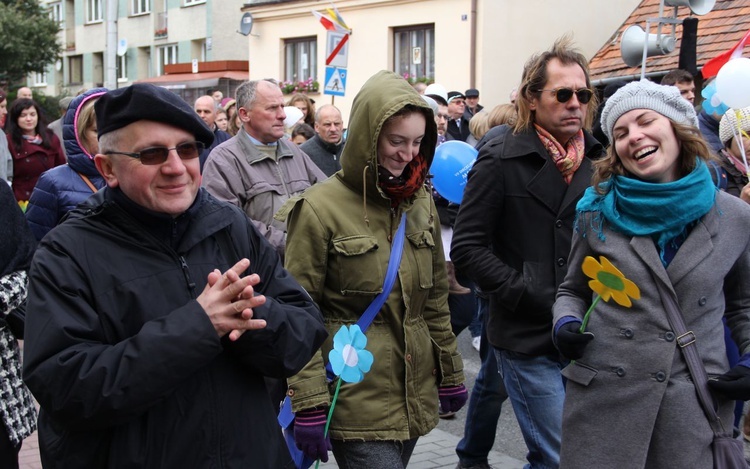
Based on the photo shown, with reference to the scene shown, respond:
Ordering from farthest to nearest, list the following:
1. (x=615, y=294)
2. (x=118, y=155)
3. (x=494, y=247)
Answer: (x=494, y=247) → (x=615, y=294) → (x=118, y=155)

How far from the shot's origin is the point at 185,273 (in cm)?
246

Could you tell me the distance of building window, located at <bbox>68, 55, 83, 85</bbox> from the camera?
44312mm

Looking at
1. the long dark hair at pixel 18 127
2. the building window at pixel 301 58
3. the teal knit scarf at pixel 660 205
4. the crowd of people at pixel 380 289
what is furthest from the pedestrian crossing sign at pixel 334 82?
the building window at pixel 301 58

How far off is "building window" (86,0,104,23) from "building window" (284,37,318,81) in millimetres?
20618

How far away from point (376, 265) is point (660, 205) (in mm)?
1058

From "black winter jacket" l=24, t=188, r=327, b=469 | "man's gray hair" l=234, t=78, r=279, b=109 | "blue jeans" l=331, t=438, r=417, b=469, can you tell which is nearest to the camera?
"black winter jacket" l=24, t=188, r=327, b=469

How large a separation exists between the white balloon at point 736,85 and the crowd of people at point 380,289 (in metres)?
0.17

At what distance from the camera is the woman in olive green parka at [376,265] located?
348 cm

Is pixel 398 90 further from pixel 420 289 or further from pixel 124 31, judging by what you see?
pixel 124 31

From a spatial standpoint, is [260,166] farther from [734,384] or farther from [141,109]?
[734,384]

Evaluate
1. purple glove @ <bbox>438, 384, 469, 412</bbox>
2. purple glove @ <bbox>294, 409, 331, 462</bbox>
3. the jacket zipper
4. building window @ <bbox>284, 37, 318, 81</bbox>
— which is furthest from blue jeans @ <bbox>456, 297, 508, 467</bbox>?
building window @ <bbox>284, 37, 318, 81</bbox>

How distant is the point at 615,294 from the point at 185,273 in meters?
1.48

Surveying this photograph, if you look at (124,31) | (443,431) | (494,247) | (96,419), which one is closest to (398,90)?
(494,247)

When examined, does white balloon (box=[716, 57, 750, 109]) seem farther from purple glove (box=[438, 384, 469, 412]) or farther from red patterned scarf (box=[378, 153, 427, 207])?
purple glove (box=[438, 384, 469, 412])
